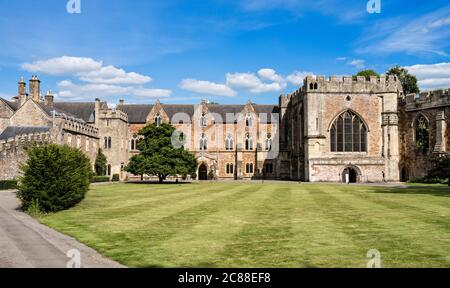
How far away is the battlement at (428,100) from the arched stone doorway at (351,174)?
1013 cm

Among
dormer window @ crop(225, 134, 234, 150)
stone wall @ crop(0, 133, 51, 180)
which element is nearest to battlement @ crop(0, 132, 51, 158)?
stone wall @ crop(0, 133, 51, 180)

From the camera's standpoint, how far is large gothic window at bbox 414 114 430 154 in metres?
46.9

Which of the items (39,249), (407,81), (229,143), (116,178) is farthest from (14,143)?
(407,81)

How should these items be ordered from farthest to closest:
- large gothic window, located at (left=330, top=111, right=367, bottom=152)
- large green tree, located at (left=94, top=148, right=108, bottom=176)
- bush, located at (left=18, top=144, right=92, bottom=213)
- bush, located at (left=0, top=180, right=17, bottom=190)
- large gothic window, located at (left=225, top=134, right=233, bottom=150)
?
large gothic window, located at (left=225, top=134, right=233, bottom=150) < large green tree, located at (left=94, top=148, right=108, bottom=176) < large gothic window, located at (left=330, top=111, right=367, bottom=152) < bush, located at (left=0, top=180, right=17, bottom=190) < bush, located at (left=18, top=144, right=92, bottom=213)

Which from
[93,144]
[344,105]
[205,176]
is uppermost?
[344,105]

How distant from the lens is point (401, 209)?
17.5 m

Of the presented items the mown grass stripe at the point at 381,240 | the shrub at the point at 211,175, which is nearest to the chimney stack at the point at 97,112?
the shrub at the point at 211,175

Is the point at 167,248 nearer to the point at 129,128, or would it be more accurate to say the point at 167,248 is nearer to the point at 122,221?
the point at 122,221

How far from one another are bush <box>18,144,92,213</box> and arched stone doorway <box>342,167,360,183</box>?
35.2 metres

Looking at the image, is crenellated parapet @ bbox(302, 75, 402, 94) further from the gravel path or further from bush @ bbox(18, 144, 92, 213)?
the gravel path

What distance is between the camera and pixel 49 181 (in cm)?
2016

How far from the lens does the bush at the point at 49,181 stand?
19797 millimetres
